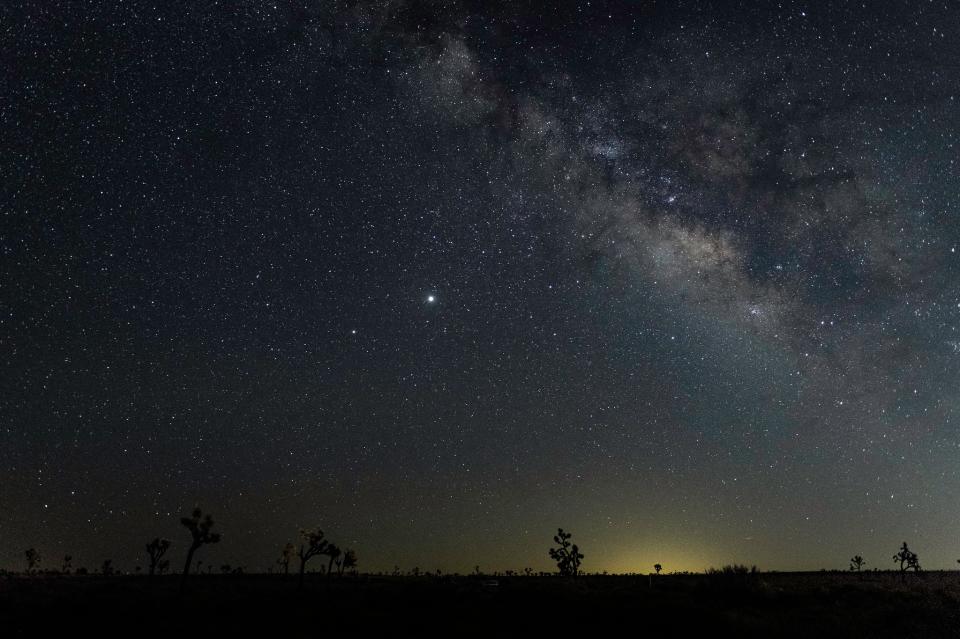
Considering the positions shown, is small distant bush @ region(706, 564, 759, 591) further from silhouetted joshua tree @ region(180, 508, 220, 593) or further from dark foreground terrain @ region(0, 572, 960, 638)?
silhouetted joshua tree @ region(180, 508, 220, 593)

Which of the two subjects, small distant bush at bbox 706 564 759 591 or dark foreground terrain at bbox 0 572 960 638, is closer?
dark foreground terrain at bbox 0 572 960 638

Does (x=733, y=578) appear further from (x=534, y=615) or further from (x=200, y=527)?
(x=200, y=527)

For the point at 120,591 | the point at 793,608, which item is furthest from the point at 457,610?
the point at 120,591

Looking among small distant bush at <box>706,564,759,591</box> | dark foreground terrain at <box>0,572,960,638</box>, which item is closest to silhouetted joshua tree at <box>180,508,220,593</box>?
dark foreground terrain at <box>0,572,960,638</box>

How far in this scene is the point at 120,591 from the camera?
51750 millimetres

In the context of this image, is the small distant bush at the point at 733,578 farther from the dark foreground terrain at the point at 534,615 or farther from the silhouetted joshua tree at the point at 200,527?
the silhouetted joshua tree at the point at 200,527

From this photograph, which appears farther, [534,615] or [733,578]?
[733,578]

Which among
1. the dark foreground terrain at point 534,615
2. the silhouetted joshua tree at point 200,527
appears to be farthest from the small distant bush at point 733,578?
the silhouetted joshua tree at point 200,527

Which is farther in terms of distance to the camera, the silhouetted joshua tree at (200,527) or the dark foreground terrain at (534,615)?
the silhouetted joshua tree at (200,527)

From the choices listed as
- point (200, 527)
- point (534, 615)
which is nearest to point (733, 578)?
point (534, 615)

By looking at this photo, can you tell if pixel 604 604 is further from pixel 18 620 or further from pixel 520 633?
pixel 18 620

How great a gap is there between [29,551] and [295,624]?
9872 centimetres

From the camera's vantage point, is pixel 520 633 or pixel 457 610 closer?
pixel 520 633

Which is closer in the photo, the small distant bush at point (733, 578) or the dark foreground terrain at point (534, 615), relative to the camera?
the dark foreground terrain at point (534, 615)
